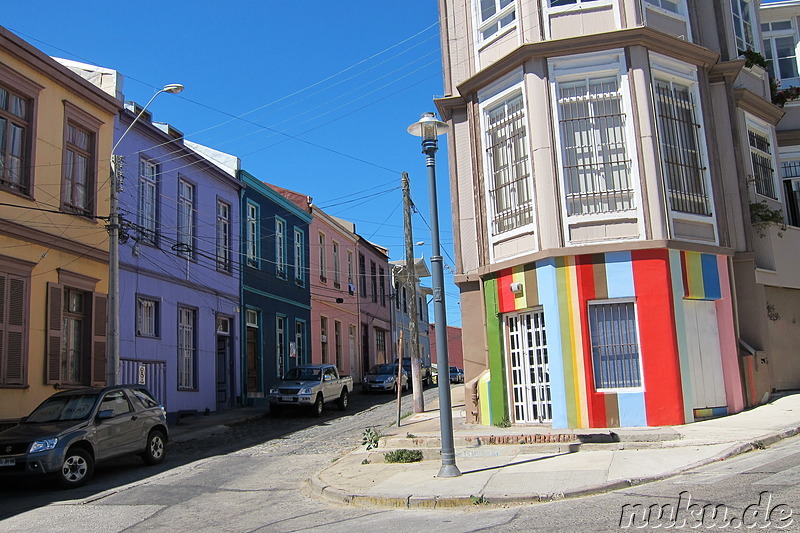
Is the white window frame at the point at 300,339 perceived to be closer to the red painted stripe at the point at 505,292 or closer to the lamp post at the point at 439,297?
the red painted stripe at the point at 505,292

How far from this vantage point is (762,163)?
17688 mm

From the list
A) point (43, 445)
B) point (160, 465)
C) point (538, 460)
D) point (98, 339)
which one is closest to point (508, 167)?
point (538, 460)

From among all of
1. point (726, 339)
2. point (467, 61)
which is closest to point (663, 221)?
point (726, 339)

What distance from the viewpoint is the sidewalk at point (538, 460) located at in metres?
8.73

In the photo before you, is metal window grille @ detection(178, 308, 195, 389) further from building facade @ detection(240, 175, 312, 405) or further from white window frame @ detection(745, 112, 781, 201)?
white window frame @ detection(745, 112, 781, 201)

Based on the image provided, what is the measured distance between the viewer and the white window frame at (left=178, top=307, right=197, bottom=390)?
22.1m

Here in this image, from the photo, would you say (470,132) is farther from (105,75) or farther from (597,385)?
(105,75)

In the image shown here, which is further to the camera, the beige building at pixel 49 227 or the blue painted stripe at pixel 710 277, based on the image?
the beige building at pixel 49 227

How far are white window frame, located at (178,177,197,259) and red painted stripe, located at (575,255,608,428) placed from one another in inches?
529

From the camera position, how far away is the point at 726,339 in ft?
46.7

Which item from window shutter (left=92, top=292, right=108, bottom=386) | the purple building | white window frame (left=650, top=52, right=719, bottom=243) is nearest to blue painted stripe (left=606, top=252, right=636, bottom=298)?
white window frame (left=650, top=52, right=719, bottom=243)

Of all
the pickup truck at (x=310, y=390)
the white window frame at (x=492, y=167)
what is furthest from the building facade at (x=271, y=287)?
the white window frame at (x=492, y=167)

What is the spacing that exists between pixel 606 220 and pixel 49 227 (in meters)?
12.6

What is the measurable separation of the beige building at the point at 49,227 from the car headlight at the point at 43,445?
4.91 metres
